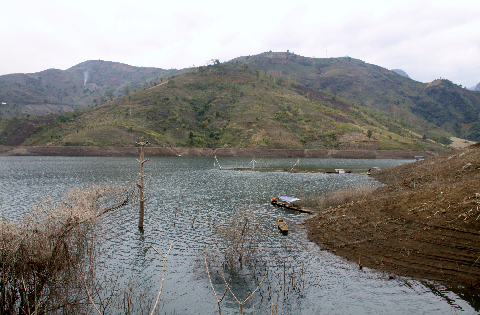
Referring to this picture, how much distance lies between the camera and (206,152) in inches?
3826

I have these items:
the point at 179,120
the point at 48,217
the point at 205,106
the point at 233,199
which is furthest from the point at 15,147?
the point at 48,217

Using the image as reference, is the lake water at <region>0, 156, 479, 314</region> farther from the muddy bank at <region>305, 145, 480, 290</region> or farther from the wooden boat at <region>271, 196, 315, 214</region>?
the wooden boat at <region>271, 196, 315, 214</region>

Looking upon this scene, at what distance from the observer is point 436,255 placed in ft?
44.2

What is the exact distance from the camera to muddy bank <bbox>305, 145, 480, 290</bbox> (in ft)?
42.1

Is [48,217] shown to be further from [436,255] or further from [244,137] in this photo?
[244,137]

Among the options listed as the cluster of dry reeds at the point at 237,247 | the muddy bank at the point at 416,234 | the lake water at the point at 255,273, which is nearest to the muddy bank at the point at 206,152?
the lake water at the point at 255,273

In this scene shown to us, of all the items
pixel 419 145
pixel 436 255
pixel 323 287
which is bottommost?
pixel 323 287

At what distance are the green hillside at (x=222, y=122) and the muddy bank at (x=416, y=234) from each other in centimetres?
7727

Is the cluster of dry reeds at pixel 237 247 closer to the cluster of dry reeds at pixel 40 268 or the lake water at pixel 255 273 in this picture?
the lake water at pixel 255 273

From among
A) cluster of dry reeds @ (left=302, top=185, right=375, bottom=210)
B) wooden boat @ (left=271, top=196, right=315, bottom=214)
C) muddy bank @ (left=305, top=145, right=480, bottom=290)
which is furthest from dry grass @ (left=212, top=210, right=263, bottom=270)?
cluster of dry reeds @ (left=302, top=185, right=375, bottom=210)

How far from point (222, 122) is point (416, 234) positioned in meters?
104

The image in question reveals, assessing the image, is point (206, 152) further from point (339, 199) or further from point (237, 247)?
point (237, 247)

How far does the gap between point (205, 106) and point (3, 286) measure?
119446mm

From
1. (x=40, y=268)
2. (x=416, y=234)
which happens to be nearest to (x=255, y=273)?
(x=416, y=234)
